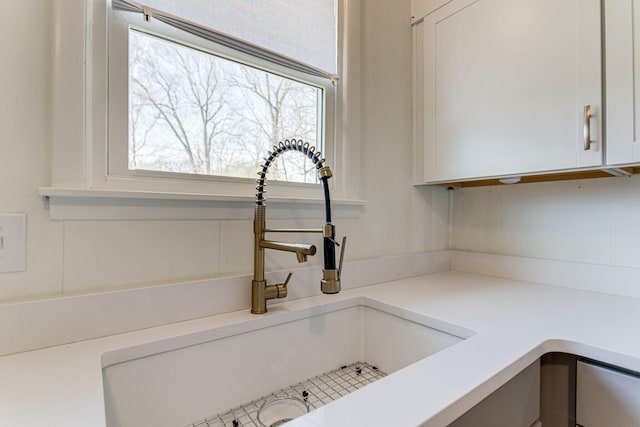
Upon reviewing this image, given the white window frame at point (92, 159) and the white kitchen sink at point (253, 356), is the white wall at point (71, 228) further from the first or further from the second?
the white kitchen sink at point (253, 356)

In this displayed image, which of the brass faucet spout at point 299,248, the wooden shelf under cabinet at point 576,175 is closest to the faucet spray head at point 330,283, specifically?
the brass faucet spout at point 299,248

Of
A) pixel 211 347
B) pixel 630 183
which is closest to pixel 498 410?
pixel 211 347

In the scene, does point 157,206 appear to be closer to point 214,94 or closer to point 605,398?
point 214,94

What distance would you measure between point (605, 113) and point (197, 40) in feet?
3.86

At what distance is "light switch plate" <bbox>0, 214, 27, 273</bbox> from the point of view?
23.9 inches

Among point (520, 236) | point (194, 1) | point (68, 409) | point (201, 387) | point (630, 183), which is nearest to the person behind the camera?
point (68, 409)

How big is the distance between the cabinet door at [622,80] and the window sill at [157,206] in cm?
86

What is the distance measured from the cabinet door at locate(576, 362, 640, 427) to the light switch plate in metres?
1.20

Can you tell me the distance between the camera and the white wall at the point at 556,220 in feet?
3.51

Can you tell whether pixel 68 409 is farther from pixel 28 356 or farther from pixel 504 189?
pixel 504 189

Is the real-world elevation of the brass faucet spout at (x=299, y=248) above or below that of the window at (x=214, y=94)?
below

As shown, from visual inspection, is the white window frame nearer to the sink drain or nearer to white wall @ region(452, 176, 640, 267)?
the sink drain

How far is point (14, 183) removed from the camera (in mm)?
Answer: 622

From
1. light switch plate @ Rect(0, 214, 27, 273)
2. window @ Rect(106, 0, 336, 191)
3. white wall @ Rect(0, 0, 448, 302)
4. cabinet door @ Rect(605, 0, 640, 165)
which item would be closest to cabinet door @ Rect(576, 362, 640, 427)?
cabinet door @ Rect(605, 0, 640, 165)
